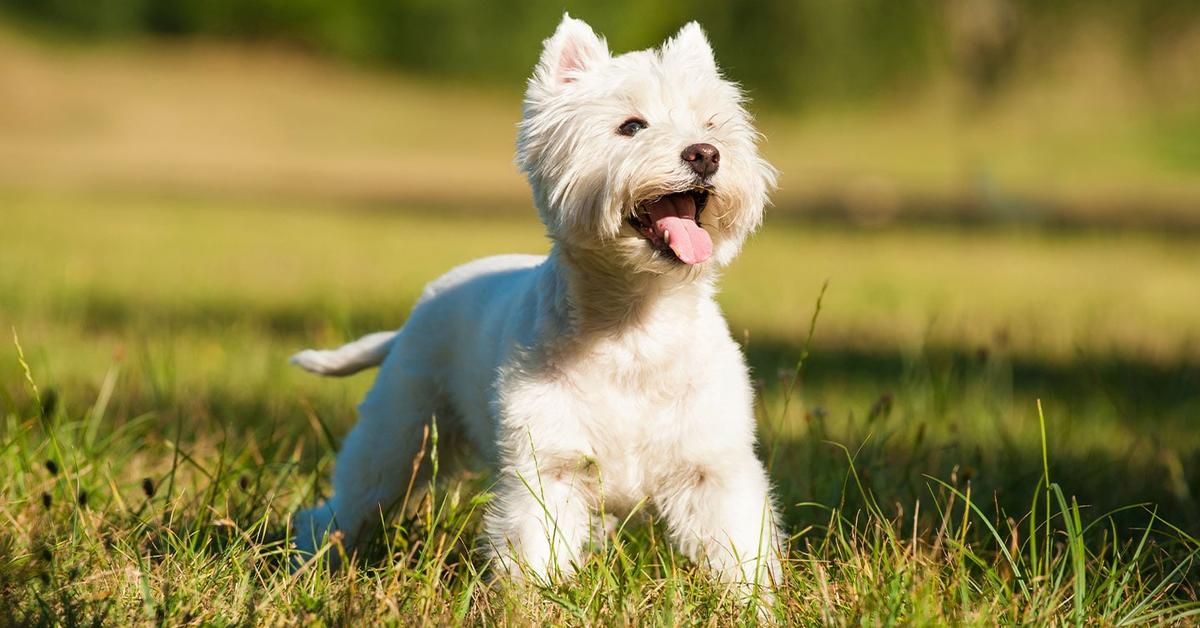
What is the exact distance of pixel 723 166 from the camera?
11.5 ft

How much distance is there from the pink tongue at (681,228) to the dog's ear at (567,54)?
0.50m

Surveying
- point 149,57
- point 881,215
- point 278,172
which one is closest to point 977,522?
point 881,215

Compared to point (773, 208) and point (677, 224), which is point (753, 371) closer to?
point (677, 224)

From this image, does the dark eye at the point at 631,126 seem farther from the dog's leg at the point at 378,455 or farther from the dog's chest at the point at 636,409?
the dog's leg at the point at 378,455

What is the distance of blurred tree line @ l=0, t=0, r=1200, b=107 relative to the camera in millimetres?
29719

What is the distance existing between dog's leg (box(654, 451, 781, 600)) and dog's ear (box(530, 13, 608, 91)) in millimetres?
1183

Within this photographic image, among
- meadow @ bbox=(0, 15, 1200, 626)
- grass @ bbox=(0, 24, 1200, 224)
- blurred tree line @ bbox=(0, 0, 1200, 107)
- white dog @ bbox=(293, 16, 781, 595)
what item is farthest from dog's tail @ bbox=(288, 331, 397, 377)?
blurred tree line @ bbox=(0, 0, 1200, 107)

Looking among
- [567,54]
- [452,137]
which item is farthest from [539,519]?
[452,137]

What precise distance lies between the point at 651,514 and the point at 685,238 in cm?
78

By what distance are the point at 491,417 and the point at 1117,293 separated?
332 inches

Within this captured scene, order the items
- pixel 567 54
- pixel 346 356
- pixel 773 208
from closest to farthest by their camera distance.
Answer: pixel 567 54 < pixel 346 356 < pixel 773 208

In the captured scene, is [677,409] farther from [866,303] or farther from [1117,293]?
[1117,293]

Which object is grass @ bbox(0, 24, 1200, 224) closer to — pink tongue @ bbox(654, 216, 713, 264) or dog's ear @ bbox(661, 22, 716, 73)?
dog's ear @ bbox(661, 22, 716, 73)

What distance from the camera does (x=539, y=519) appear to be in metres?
3.43
